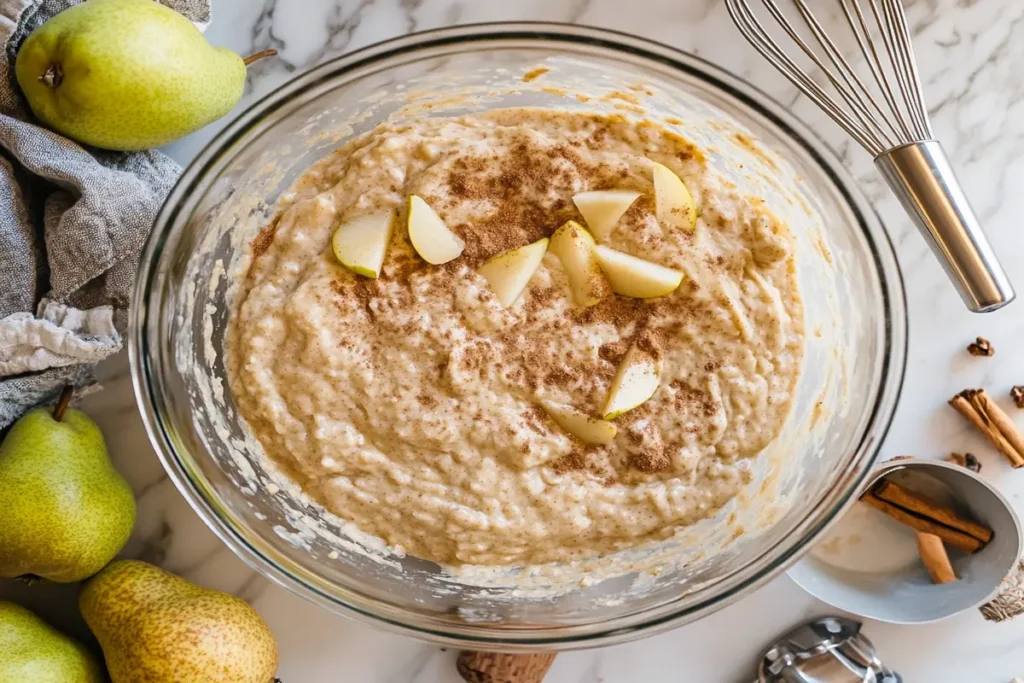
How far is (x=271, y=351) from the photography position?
180cm

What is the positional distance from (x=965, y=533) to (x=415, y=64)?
4.92 feet

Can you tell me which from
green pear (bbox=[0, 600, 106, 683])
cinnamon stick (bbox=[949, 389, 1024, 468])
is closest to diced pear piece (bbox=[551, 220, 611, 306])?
cinnamon stick (bbox=[949, 389, 1024, 468])

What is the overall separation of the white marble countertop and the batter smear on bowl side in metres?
0.38

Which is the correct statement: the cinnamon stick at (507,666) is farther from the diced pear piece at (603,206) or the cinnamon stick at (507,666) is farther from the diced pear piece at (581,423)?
the diced pear piece at (603,206)

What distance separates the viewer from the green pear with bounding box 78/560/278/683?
1834 mm

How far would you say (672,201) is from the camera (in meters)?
1.78

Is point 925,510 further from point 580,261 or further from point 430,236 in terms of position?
Result: point 430,236

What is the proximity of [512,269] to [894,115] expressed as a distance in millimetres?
836

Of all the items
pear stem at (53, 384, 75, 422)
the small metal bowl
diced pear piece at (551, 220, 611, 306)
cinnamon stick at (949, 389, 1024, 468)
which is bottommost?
pear stem at (53, 384, 75, 422)

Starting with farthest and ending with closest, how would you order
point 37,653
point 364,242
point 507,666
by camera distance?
point 507,666, point 37,653, point 364,242

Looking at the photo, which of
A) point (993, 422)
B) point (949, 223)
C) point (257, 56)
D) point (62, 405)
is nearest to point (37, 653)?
point (62, 405)

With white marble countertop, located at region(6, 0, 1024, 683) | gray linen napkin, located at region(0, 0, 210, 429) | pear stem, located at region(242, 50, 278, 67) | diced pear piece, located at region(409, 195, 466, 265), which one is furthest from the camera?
white marble countertop, located at region(6, 0, 1024, 683)

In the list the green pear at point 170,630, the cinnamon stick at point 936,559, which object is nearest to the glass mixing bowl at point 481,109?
the green pear at point 170,630

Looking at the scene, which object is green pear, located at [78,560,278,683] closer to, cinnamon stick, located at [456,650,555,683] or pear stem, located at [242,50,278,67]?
cinnamon stick, located at [456,650,555,683]
